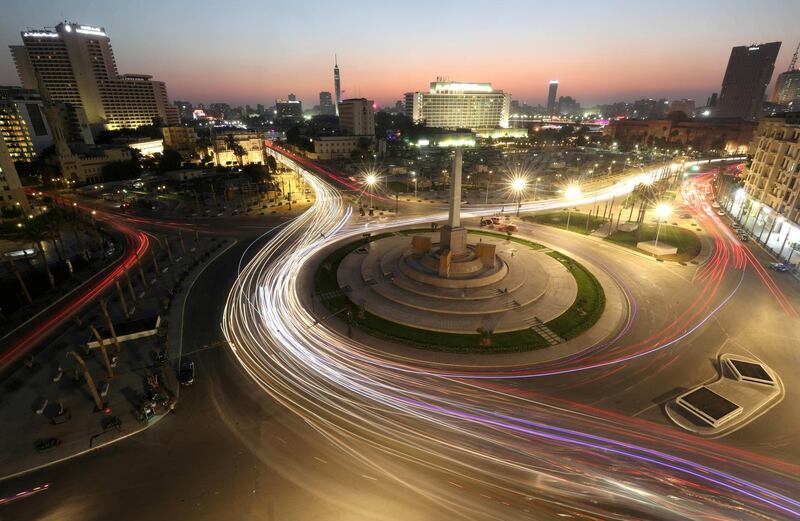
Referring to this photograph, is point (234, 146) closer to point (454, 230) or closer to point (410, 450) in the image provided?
point (454, 230)

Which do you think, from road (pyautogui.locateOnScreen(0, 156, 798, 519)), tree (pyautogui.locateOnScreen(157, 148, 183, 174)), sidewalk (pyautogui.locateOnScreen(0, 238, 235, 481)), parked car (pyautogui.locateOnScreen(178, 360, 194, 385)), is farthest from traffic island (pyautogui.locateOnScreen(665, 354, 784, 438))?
tree (pyautogui.locateOnScreen(157, 148, 183, 174))

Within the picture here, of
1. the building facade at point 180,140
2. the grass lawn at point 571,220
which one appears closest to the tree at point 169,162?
the building facade at point 180,140

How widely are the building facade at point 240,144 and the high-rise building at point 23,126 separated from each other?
4478cm

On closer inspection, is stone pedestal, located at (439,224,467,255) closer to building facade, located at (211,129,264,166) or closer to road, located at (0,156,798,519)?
road, located at (0,156,798,519)

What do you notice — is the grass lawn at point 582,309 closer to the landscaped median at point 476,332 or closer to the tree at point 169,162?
the landscaped median at point 476,332

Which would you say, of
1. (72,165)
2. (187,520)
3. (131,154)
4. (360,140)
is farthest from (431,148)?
(187,520)

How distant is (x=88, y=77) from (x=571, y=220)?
643 ft

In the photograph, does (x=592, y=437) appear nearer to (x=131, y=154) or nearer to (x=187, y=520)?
(x=187, y=520)

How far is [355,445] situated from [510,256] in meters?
31.8

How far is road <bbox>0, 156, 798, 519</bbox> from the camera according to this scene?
1716 centimetres

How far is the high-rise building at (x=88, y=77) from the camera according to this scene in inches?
5709

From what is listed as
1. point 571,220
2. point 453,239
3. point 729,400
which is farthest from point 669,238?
point 729,400

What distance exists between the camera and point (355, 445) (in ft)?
66.5

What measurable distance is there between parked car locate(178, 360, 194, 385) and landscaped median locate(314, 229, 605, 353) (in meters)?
12.1
